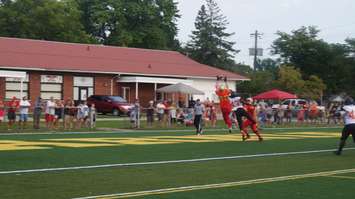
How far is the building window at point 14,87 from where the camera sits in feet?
156

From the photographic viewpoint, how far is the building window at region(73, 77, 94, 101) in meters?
52.3

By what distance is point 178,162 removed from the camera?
16.0 meters

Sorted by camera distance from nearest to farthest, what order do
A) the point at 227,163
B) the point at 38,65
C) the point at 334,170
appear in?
1. the point at 334,170
2. the point at 227,163
3. the point at 38,65

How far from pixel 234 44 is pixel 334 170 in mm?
82027

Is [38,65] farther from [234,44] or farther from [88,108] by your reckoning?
[234,44]

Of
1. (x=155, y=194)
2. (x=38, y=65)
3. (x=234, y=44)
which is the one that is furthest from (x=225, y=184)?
(x=234, y=44)

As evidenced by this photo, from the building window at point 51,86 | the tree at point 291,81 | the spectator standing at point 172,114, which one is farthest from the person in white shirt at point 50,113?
the tree at point 291,81

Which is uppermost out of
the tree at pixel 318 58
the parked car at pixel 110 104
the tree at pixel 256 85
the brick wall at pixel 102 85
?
the tree at pixel 318 58

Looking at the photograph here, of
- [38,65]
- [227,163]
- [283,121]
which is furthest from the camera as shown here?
[38,65]

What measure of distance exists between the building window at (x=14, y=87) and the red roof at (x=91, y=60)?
43.7 inches

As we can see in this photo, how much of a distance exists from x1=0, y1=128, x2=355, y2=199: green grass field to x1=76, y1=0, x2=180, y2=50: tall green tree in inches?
2217

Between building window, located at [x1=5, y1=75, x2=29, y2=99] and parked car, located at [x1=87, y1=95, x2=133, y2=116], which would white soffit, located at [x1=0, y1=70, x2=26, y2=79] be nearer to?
building window, located at [x1=5, y1=75, x2=29, y2=99]

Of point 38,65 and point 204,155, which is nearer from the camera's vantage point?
point 204,155

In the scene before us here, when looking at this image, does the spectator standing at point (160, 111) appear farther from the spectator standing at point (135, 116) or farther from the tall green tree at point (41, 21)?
the tall green tree at point (41, 21)
